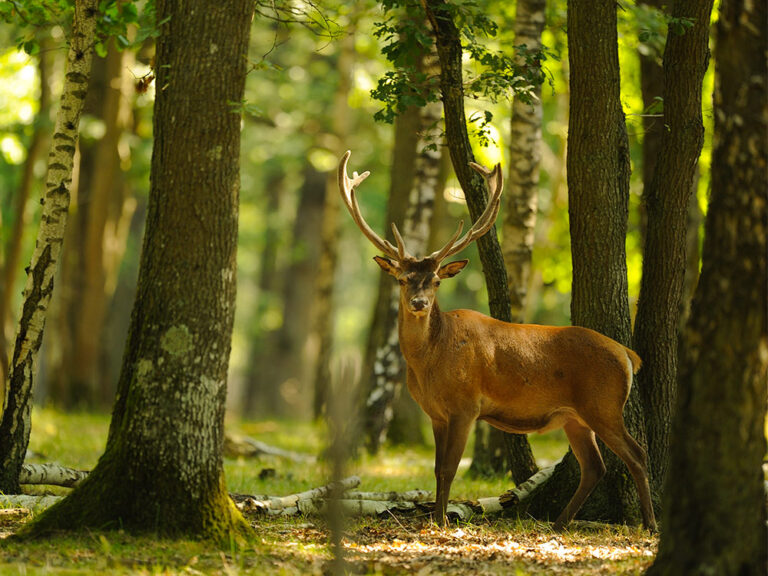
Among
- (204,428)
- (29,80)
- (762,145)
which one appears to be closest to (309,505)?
(204,428)

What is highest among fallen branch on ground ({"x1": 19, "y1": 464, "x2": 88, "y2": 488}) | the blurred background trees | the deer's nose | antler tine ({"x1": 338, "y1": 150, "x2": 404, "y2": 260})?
the blurred background trees

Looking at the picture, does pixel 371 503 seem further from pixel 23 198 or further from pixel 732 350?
pixel 23 198

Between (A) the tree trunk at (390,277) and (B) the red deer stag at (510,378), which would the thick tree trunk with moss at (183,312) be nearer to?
(B) the red deer stag at (510,378)

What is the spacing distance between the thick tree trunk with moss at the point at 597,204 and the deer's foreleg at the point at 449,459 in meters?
1.00

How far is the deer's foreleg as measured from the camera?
7773 mm

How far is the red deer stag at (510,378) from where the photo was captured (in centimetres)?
772

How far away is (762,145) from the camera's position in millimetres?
5105

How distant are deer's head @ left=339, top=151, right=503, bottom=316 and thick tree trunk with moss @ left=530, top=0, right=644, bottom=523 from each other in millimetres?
720

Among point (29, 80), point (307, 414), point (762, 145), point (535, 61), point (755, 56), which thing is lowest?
point (307, 414)

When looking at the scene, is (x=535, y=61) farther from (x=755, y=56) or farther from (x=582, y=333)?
(x=755, y=56)

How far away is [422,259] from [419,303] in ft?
1.48

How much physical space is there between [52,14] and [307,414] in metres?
21.1

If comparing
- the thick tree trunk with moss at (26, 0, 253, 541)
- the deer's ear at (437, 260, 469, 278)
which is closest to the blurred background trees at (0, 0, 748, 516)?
the thick tree trunk with moss at (26, 0, 253, 541)

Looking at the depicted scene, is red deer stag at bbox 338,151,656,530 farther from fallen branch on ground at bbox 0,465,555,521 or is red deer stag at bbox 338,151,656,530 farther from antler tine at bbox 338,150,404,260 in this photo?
fallen branch on ground at bbox 0,465,555,521
